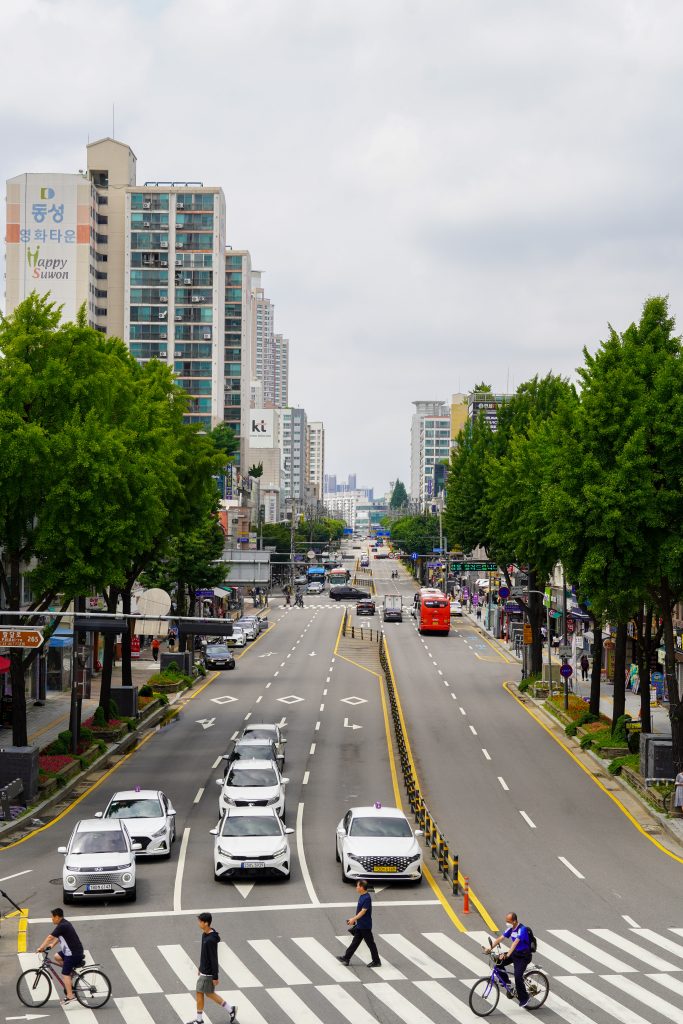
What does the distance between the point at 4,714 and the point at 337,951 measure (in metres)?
35.5

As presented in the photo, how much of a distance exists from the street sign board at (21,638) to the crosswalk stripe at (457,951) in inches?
597

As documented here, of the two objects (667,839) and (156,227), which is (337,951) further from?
(156,227)

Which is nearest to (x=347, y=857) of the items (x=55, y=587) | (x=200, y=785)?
(x=200, y=785)

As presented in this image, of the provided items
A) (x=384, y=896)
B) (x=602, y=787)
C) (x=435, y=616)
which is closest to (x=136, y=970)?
(x=384, y=896)

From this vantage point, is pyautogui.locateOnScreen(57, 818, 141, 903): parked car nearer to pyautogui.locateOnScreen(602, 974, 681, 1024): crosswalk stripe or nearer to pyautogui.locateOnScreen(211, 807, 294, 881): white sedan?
pyautogui.locateOnScreen(211, 807, 294, 881): white sedan

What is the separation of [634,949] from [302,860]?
979 centimetres

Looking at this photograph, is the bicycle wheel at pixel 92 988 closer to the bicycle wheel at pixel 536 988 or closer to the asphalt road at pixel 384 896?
the asphalt road at pixel 384 896

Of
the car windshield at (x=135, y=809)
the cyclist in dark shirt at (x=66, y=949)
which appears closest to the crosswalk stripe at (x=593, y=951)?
the cyclist in dark shirt at (x=66, y=949)

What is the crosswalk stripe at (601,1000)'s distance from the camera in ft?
59.2

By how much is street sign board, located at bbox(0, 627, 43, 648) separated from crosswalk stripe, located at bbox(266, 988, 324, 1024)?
16188mm

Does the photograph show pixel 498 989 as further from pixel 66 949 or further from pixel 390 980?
pixel 66 949

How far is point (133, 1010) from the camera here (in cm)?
1842

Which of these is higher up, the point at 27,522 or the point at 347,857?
the point at 27,522

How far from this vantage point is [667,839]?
3241 centimetres
